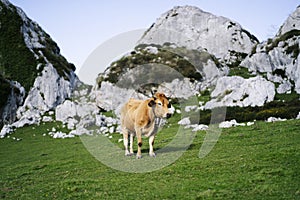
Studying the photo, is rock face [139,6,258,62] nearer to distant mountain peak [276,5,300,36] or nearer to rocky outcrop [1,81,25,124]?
distant mountain peak [276,5,300,36]

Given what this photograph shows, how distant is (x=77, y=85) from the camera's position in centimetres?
9381

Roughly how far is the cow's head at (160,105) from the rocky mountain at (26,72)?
41.0 metres

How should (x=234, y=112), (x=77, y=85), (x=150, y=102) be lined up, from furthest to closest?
(x=77, y=85) → (x=234, y=112) → (x=150, y=102)

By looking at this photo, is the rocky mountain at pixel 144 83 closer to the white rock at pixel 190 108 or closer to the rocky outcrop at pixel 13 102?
the white rock at pixel 190 108

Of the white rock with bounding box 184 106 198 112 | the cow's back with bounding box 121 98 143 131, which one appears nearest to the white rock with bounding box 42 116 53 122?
the white rock with bounding box 184 106 198 112

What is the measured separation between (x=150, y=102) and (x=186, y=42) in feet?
418

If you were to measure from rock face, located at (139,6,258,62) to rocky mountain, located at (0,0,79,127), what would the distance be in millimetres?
56128

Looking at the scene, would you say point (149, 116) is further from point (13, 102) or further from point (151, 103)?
point (13, 102)

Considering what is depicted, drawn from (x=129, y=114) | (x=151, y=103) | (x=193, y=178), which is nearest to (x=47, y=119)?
(x=129, y=114)

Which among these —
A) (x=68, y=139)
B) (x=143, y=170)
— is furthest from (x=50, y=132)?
(x=143, y=170)

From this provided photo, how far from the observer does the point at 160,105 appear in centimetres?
1631

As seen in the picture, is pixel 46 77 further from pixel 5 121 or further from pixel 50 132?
pixel 50 132

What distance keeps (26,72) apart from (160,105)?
68.0 m

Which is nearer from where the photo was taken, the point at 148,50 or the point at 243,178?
the point at 243,178
